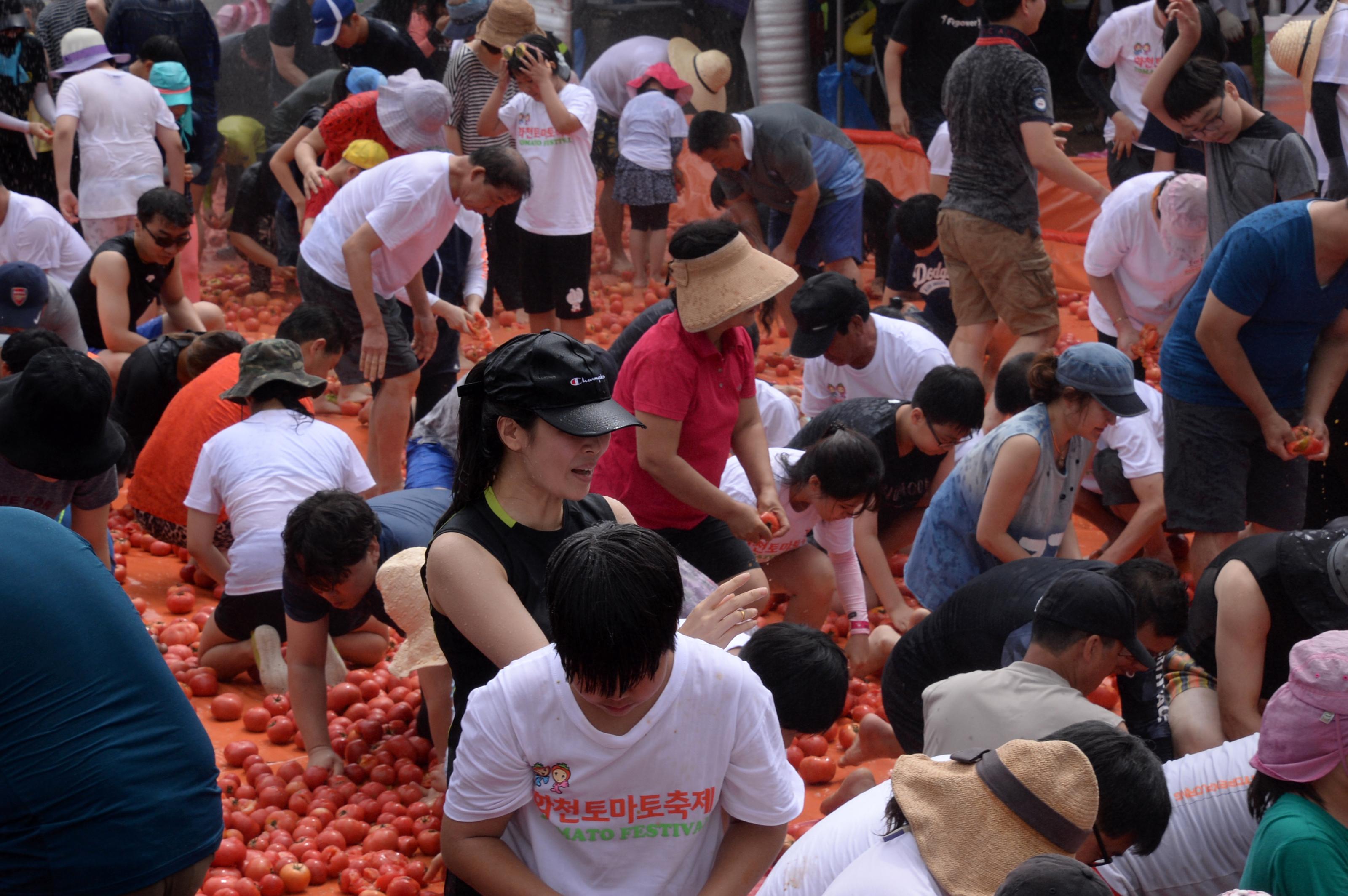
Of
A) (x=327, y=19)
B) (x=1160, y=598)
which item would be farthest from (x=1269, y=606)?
(x=327, y=19)

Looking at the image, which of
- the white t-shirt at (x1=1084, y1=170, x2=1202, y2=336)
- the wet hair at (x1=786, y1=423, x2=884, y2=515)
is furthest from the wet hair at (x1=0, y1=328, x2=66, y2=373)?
the white t-shirt at (x1=1084, y1=170, x2=1202, y2=336)

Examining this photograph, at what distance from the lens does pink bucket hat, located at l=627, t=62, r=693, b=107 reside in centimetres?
923

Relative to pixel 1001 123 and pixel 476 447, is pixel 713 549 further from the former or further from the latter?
pixel 1001 123

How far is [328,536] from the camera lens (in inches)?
139

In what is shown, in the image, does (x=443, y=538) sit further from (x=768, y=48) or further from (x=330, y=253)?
(x=768, y=48)

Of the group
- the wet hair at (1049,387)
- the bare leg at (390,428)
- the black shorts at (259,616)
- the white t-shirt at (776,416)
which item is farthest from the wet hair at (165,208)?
the wet hair at (1049,387)

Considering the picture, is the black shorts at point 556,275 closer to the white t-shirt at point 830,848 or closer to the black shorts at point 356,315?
the black shorts at point 356,315

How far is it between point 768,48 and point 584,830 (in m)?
9.85

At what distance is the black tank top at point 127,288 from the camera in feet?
19.6

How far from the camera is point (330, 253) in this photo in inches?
215

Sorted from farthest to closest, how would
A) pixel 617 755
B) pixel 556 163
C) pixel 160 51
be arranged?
1. pixel 160 51
2. pixel 556 163
3. pixel 617 755


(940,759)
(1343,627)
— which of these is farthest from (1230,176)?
(940,759)

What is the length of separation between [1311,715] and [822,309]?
2591 millimetres

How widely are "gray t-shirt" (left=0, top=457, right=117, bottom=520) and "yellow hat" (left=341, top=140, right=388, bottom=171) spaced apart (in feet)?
10.7
